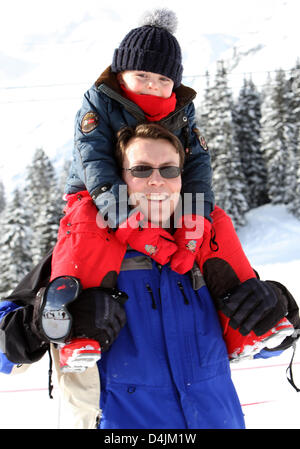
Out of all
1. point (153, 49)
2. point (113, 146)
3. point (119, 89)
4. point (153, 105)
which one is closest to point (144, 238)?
point (113, 146)

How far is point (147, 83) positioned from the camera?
275cm

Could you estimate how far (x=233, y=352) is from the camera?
2133 mm

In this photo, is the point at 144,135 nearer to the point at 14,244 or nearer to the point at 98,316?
the point at 98,316

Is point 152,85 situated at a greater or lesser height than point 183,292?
greater

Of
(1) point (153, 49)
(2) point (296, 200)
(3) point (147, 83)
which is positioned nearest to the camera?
(3) point (147, 83)

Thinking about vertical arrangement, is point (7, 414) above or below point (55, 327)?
below

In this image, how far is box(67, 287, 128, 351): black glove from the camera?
177 centimetres

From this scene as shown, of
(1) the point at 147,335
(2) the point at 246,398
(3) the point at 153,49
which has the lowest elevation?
(2) the point at 246,398

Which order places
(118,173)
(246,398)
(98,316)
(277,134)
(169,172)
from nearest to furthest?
1. (98,316)
2. (169,172)
3. (118,173)
4. (246,398)
5. (277,134)

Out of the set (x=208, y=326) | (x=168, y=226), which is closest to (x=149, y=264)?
(x=168, y=226)

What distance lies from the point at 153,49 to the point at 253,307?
6.41 ft

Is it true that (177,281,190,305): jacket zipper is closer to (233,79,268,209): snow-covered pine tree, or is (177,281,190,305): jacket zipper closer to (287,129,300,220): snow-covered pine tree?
(287,129,300,220): snow-covered pine tree
